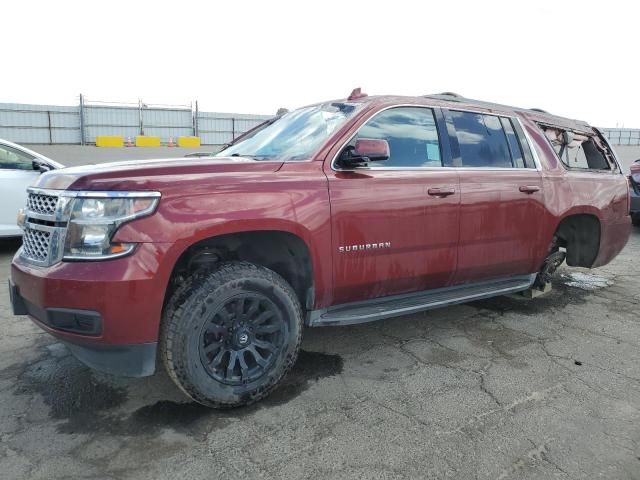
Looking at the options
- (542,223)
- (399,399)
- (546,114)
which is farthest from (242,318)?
(546,114)

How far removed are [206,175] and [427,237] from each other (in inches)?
63.5

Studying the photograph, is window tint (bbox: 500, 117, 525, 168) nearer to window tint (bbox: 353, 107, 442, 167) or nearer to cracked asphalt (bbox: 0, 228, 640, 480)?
window tint (bbox: 353, 107, 442, 167)

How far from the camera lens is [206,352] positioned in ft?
8.57

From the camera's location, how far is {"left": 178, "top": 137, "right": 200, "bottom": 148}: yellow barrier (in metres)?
28.3

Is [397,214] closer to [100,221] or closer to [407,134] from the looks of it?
[407,134]

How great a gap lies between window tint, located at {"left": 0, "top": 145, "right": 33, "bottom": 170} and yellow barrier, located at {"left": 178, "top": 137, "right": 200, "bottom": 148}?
22.1m

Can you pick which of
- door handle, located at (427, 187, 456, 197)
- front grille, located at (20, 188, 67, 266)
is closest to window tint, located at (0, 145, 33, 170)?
front grille, located at (20, 188, 67, 266)

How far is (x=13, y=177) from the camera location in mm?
6328

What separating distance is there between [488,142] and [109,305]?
121 inches

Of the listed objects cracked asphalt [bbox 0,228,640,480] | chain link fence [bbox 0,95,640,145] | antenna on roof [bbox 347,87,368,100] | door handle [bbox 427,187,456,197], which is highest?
chain link fence [bbox 0,95,640,145]

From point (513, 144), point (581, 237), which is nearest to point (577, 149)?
point (581, 237)

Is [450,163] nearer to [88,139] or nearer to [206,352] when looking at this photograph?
[206,352]

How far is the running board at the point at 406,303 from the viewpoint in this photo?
3074 mm

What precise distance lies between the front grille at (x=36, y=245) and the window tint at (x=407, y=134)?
1945mm
